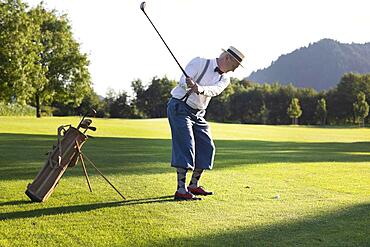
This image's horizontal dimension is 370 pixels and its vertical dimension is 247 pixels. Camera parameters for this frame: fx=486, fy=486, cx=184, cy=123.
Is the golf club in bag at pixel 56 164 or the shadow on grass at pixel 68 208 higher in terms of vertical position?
the golf club in bag at pixel 56 164

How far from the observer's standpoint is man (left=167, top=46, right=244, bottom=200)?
652 cm

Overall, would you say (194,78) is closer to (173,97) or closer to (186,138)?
(173,97)

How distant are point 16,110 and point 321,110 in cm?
5111

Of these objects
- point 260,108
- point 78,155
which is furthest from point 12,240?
point 260,108

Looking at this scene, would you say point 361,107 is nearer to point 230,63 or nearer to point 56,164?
point 230,63

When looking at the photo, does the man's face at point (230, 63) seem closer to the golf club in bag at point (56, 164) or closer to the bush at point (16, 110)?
the golf club in bag at point (56, 164)

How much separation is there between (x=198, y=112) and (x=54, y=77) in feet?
152

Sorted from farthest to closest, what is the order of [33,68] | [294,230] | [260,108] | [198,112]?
[260,108] → [33,68] → [198,112] → [294,230]

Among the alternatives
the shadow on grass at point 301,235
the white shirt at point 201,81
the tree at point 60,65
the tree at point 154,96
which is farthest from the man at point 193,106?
the tree at point 154,96

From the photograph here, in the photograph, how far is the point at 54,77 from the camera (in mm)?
50844

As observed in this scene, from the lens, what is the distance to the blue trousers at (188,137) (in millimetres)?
6535

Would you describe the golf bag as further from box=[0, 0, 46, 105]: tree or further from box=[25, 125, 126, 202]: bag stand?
box=[0, 0, 46, 105]: tree

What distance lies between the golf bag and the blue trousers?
123 cm

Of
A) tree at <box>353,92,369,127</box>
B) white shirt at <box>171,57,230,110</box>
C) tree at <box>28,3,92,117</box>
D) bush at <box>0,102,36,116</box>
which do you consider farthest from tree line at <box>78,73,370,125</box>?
white shirt at <box>171,57,230,110</box>
